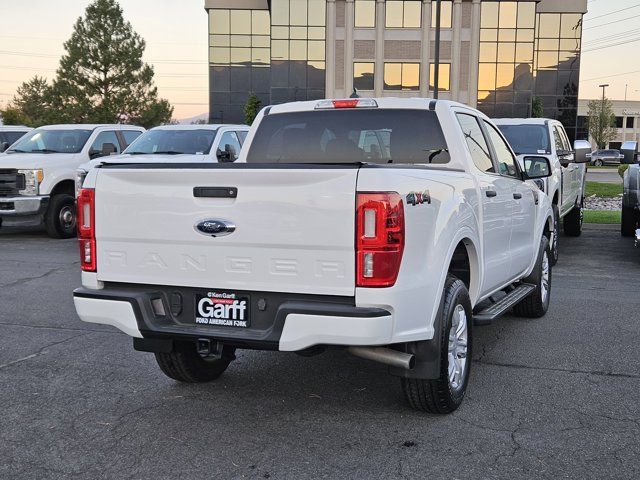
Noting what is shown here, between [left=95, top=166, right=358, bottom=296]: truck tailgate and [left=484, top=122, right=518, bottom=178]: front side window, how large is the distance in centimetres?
270

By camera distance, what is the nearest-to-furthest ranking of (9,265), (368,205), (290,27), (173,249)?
(368,205) < (173,249) < (9,265) < (290,27)

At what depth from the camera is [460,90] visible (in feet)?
164

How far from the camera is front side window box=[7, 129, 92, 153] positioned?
48.3ft

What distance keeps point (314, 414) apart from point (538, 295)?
3.47 meters

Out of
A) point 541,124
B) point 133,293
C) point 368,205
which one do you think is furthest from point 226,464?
point 541,124

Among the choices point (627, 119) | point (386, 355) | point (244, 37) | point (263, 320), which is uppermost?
point (244, 37)

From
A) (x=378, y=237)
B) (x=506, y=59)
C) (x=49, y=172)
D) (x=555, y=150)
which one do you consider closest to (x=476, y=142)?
(x=378, y=237)

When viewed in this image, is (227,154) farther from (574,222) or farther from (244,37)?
(244,37)

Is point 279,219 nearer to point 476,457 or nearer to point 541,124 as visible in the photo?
point 476,457

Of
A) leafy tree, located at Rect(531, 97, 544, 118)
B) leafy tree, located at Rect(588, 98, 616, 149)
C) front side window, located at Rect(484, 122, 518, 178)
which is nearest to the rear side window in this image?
front side window, located at Rect(484, 122, 518, 178)

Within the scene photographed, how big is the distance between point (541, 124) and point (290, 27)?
4001 centimetres

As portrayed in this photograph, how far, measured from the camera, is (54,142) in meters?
14.9

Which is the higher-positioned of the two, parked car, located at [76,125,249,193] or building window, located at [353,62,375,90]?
building window, located at [353,62,375,90]

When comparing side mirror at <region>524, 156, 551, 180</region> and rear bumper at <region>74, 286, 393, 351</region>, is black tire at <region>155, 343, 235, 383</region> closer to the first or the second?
rear bumper at <region>74, 286, 393, 351</region>
